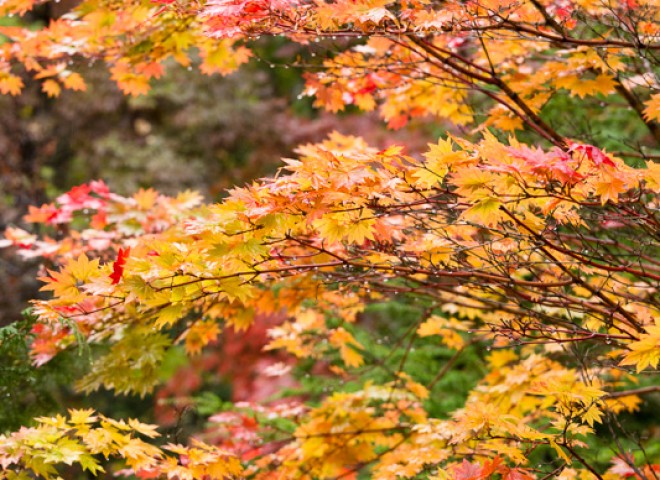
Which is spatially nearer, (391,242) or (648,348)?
(648,348)

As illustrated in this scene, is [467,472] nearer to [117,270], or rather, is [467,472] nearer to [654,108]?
[117,270]

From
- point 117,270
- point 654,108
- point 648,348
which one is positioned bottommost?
point 648,348

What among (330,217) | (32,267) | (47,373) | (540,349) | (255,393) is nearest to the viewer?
(330,217)

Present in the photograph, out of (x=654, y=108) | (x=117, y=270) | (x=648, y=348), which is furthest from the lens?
(x=654, y=108)

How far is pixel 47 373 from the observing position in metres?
3.82

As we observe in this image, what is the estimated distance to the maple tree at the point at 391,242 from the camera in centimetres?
248

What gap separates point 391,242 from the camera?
9.61 feet

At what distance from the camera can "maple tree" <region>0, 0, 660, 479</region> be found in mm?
2482

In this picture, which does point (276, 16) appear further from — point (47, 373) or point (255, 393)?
point (255, 393)

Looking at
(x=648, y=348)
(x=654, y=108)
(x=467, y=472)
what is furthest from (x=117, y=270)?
(x=654, y=108)

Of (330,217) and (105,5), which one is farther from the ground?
(105,5)

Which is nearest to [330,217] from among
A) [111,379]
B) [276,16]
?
[276,16]

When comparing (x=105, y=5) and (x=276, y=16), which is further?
(x=105, y=5)

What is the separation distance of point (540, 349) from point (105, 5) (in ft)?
10.1
